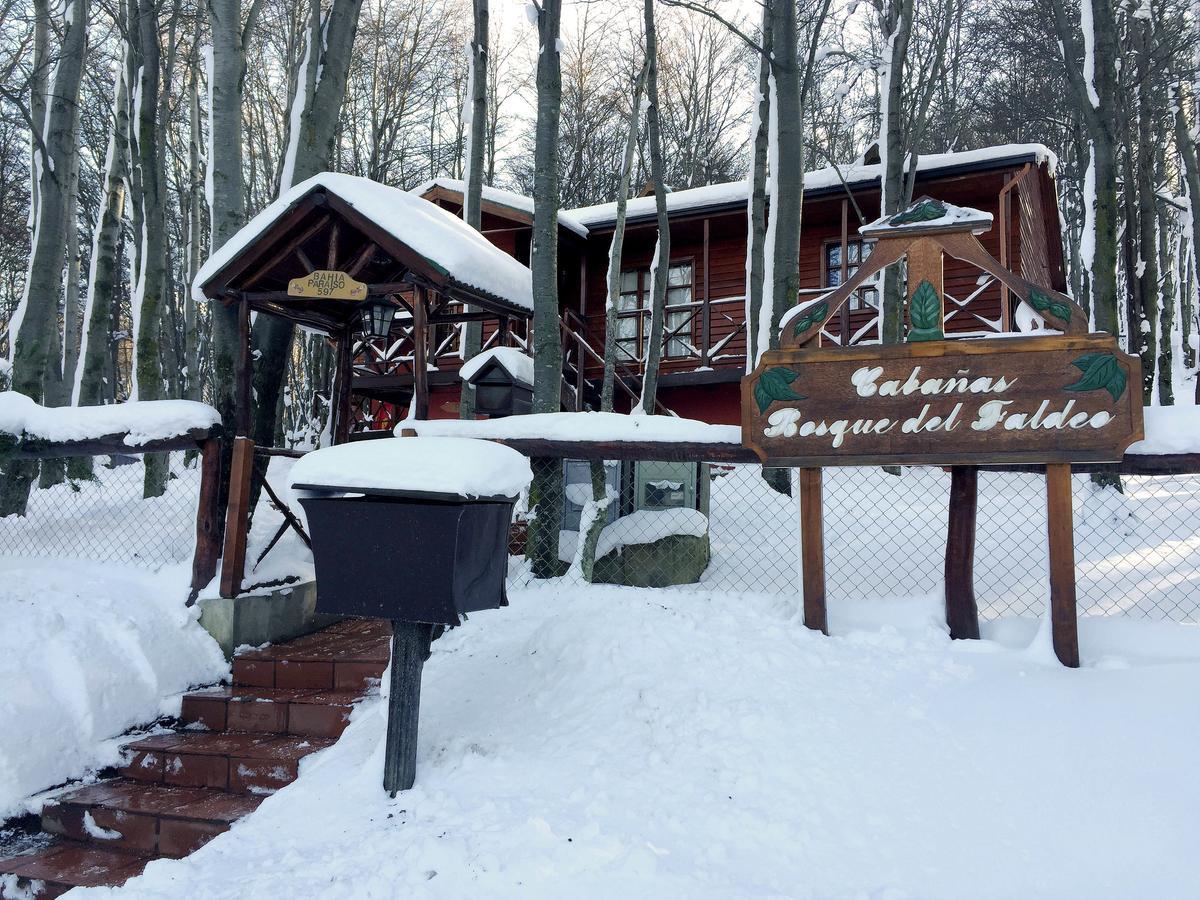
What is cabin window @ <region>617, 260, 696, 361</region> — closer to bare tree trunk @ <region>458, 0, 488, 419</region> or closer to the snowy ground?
bare tree trunk @ <region>458, 0, 488, 419</region>

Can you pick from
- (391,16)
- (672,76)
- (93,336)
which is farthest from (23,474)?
(672,76)

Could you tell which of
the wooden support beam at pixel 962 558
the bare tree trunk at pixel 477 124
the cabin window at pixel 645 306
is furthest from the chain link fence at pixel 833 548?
the cabin window at pixel 645 306

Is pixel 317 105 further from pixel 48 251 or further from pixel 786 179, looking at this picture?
pixel 786 179

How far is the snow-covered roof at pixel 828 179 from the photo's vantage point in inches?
430

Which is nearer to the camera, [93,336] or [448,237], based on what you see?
[448,237]

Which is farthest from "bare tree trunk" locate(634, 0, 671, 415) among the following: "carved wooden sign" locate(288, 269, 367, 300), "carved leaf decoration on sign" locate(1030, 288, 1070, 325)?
"carved leaf decoration on sign" locate(1030, 288, 1070, 325)

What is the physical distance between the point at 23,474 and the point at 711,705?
6922 millimetres

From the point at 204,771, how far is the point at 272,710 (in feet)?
1.45

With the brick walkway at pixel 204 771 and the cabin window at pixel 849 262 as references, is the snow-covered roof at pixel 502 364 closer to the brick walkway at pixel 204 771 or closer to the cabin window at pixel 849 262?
the brick walkway at pixel 204 771

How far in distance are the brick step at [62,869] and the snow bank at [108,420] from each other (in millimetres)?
2543

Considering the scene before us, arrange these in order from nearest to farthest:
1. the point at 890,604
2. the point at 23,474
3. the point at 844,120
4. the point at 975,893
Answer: the point at 975,893 < the point at 890,604 < the point at 23,474 < the point at 844,120

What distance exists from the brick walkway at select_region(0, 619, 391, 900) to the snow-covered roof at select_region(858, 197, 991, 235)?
3541 mm

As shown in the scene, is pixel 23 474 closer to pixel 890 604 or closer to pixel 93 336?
pixel 93 336

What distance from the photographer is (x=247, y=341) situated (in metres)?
5.78
